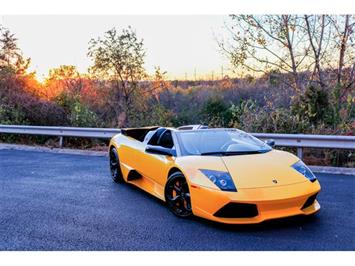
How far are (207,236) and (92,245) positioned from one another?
1178 millimetres

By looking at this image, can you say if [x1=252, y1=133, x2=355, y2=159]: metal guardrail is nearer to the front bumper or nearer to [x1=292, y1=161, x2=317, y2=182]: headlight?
[x1=292, y1=161, x2=317, y2=182]: headlight

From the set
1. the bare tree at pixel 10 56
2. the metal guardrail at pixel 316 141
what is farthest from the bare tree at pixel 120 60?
the metal guardrail at pixel 316 141

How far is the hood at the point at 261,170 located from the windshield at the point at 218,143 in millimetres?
260

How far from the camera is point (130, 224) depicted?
4613mm

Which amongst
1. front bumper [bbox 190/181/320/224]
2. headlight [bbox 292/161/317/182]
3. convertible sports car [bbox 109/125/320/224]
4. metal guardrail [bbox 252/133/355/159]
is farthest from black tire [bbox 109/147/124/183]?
metal guardrail [bbox 252/133/355/159]

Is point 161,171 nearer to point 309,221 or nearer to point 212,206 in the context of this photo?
point 212,206

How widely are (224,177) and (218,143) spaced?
107 cm

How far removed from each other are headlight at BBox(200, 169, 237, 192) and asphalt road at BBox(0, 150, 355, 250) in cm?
45

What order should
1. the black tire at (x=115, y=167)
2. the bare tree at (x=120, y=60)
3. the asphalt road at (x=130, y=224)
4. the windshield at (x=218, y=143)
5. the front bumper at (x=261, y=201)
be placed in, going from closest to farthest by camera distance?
the asphalt road at (x=130, y=224) < the front bumper at (x=261, y=201) < the windshield at (x=218, y=143) < the black tire at (x=115, y=167) < the bare tree at (x=120, y=60)

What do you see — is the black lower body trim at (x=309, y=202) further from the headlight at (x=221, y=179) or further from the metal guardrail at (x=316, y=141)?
the metal guardrail at (x=316, y=141)

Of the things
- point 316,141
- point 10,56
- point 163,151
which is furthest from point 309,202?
point 10,56

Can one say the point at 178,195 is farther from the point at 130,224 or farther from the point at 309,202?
the point at 309,202

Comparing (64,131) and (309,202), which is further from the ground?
(64,131)

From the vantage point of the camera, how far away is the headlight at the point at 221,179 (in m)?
4.32
